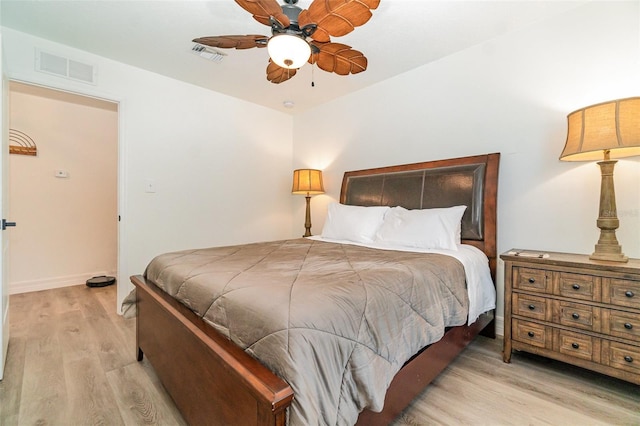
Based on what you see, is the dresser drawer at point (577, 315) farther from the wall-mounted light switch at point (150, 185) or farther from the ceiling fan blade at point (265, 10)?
the wall-mounted light switch at point (150, 185)

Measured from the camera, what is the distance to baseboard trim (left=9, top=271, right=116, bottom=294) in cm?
352

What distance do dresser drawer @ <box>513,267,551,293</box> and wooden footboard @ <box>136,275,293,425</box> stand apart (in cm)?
181

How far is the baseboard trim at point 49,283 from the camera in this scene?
352 cm

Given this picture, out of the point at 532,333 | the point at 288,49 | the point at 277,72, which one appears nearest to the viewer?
the point at 288,49

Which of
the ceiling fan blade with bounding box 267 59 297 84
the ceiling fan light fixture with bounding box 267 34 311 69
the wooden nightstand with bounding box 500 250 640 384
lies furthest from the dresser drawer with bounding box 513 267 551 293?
the ceiling fan blade with bounding box 267 59 297 84

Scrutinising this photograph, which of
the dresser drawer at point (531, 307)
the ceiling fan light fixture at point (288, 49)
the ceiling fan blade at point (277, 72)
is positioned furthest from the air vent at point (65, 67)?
the dresser drawer at point (531, 307)

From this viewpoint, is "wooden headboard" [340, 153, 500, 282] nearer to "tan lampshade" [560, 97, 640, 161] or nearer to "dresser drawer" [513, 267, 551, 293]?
"dresser drawer" [513, 267, 551, 293]

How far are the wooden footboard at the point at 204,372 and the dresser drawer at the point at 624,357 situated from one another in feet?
6.25

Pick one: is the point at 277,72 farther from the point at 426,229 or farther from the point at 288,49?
the point at 426,229

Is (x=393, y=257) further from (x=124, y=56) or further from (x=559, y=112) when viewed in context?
(x=124, y=56)

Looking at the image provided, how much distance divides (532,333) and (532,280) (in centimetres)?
35

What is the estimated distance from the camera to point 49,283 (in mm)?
3762

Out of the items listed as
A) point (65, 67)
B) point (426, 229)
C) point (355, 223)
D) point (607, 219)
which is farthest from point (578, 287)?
point (65, 67)

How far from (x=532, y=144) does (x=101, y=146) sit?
5.38m
